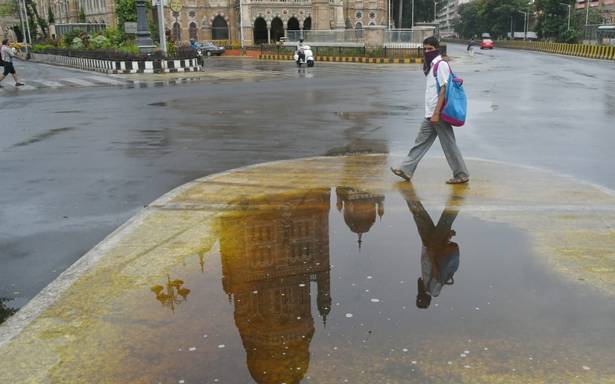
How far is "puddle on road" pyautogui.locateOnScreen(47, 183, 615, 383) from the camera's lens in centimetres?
347

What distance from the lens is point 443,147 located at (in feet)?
25.2

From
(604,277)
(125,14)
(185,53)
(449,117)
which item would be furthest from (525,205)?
(125,14)

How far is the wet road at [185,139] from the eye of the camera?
6.54 m

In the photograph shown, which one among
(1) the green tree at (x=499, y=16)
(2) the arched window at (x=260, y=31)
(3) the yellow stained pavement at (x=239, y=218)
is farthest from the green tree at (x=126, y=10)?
(1) the green tree at (x=499, y=16)

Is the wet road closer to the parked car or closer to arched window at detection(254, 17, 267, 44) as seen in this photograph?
the parked car

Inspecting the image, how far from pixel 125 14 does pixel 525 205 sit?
159 feet

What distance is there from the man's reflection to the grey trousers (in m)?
0.51

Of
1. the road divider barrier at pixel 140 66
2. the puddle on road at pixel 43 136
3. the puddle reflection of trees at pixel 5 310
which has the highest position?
the road divider barrier at pixel 140 66

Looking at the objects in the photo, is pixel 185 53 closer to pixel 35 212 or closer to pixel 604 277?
pixel 35 212

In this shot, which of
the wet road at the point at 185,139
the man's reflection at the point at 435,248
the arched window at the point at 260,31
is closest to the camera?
the man's reflection at the point at 435,248

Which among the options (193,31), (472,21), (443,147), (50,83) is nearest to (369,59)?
(50,83)

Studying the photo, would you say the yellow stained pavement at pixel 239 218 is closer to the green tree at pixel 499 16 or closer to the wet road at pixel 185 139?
the wet road at pixel 185 139

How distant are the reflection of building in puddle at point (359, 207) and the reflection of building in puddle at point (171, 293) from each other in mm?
1770

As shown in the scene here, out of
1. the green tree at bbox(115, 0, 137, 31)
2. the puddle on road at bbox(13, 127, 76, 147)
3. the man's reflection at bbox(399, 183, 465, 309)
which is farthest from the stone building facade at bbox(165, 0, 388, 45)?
the man's reflection at bbox(399, 183, 465, 309)
